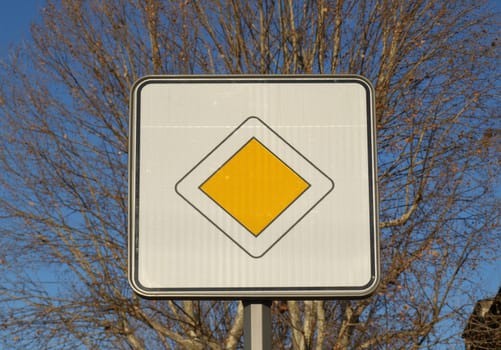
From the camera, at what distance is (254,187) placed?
170 centimetres

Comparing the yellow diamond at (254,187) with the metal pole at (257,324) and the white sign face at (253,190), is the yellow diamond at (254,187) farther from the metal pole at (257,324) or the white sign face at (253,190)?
the metal pole at (257,324)

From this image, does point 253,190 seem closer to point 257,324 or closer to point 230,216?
point 230,216

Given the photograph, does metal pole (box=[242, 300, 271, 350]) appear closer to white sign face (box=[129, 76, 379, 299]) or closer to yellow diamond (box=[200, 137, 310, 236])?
white sign face (box=[129, 76, 379, 299])

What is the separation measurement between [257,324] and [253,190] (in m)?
0.24

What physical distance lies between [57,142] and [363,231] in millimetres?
12790

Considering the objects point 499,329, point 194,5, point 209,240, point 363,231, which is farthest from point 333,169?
point 194,5

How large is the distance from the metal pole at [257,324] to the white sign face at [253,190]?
0.9 inches

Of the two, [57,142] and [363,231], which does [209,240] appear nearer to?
[363,231]

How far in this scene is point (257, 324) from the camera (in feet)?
5.46

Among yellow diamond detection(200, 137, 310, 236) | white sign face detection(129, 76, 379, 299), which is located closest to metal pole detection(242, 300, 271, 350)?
white sign face detection(129, 76, 379, 299)

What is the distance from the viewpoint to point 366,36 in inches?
553

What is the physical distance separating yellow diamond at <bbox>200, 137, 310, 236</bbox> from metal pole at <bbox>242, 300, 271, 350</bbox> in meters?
0.13

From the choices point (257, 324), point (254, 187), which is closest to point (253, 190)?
point (254, 187)

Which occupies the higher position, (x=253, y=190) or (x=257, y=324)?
(x=253, y=190)
